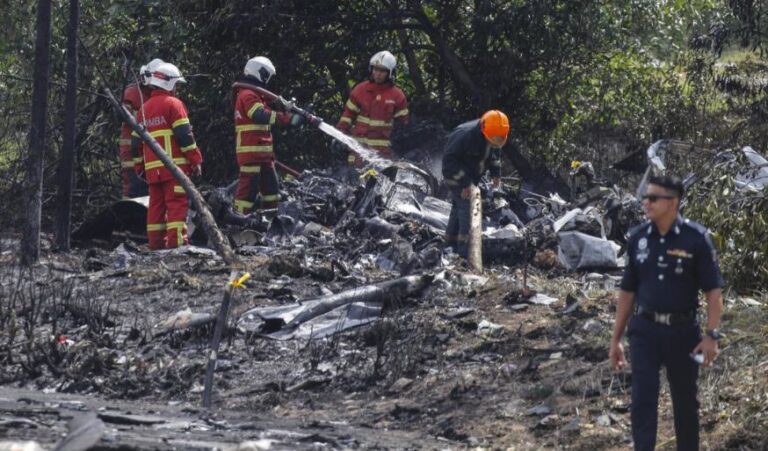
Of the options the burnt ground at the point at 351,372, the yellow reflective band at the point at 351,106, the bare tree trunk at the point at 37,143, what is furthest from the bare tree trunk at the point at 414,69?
the burnt ground at the point at 351,372

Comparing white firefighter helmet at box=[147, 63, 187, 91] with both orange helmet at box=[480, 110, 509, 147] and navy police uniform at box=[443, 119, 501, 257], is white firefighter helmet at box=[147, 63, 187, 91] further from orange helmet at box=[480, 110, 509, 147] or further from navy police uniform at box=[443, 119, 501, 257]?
orange helmet at box=[480, 110, 509, 147]

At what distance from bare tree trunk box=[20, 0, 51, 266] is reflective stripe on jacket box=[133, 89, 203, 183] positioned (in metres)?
1.05

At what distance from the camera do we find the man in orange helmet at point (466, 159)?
41.4 ft

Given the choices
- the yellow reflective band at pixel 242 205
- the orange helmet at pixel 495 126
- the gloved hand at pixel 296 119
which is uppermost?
the gloved hand at pixel 296 119

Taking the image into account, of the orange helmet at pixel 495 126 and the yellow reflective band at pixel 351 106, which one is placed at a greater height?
the yellow reflective band at pixel 351 106

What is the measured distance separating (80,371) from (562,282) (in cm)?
478

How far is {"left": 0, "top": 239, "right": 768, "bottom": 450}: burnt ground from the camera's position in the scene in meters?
7.30

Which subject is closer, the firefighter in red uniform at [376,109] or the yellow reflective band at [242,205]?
the yellow reflective band at [242,205]

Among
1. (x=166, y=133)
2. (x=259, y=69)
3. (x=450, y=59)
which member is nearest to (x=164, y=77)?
(x=166, y=133)

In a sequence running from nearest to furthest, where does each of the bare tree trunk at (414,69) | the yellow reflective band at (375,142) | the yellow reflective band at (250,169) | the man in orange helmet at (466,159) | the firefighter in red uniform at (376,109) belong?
1. the man in orange helmet at (466,159)
2. the yellow reflective band at (250,169)
3. the firefighter in red uniform at (376,109)
4. the yellow reflective band at (375,142)
5. the bare tree trunk at (414,69)

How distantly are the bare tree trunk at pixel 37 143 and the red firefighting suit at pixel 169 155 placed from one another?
1.05 meters

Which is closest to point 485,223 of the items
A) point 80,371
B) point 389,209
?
point 389,209

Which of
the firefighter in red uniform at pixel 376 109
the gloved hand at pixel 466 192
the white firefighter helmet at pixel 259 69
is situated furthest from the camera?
the firefighter in red uniform at pixel 376 109

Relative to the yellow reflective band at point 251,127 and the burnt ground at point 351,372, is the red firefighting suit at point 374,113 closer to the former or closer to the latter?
the yellow reflective band at point 251,127
